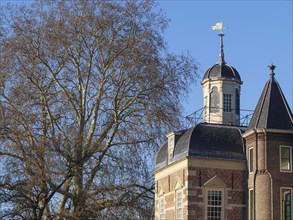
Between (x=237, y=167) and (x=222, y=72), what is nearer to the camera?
(x=237, y=167)

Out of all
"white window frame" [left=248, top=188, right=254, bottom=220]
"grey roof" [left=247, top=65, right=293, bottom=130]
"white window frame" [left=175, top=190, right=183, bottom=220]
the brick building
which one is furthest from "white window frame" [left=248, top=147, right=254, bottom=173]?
"white window frame" [left=175, top=190, right=183, bottom=220]

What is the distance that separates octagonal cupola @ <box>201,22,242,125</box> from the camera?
47094 mm

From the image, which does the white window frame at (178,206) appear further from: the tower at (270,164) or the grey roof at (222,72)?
the grey roof at (222,72)

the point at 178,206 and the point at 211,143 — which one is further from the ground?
the point at 211,143

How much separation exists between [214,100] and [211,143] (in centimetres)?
591

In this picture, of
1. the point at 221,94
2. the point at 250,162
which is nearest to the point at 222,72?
the point at 221,94

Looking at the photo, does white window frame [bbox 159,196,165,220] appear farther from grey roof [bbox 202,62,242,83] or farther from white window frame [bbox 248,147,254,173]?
grey roof [bbox 202,62,242,83]

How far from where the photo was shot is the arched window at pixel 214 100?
47312mm

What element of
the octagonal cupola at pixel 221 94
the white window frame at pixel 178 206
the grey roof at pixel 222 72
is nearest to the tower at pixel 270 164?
the white window frame at pixel 178 206

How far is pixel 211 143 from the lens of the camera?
42.2 metres

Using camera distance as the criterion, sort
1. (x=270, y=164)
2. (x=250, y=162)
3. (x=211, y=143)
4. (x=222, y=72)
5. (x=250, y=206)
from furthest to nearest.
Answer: (x=222, y=72), (x=211, y=143), (x=250, y=162), (x=250, y=206), (x=270, y=164)

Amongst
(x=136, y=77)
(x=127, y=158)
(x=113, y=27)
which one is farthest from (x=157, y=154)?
(x=113, y=27)

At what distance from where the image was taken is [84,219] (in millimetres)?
45250

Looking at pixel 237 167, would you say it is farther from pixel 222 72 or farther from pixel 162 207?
pixel 222 72
